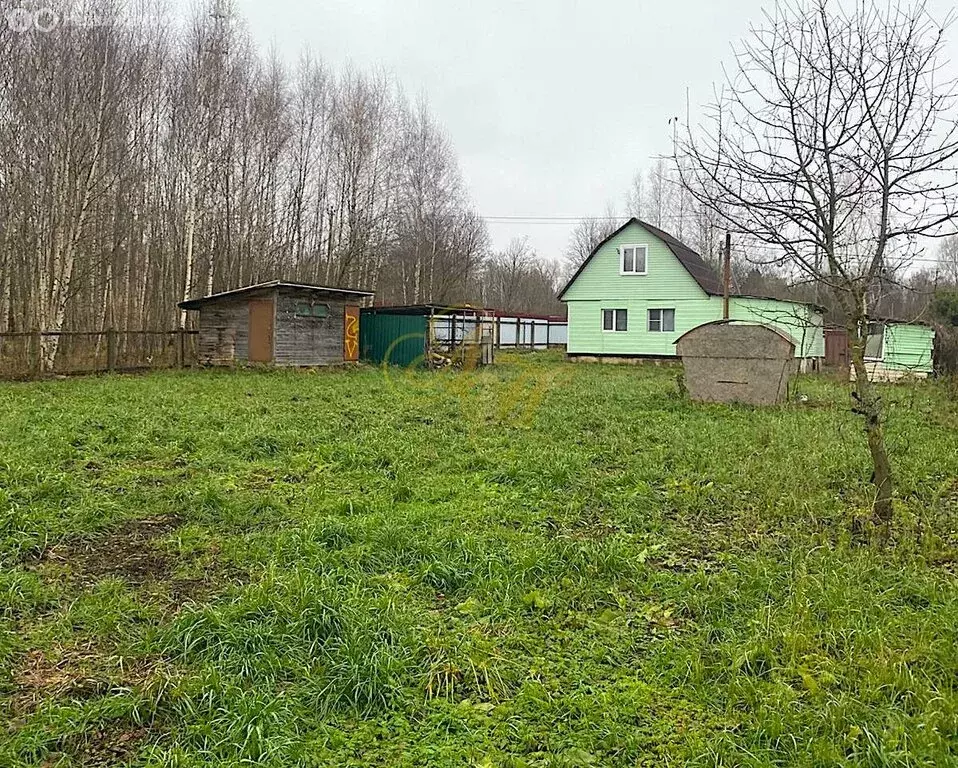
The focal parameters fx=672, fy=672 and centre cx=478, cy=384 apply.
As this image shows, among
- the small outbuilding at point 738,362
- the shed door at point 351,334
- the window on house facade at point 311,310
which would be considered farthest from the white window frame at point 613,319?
the small outbuilding at point 738,362

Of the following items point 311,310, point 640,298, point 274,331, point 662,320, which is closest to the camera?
point 274,331

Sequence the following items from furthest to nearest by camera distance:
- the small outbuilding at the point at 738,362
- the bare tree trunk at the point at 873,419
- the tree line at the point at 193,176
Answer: the tree line at the point at 193,176 → the small outbuilding at the point at 738,362 → the bare tree trunk at the point at 873,419

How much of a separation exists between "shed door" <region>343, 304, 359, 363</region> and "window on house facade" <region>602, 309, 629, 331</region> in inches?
395

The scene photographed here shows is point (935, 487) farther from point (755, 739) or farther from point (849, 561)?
point (755, 739)

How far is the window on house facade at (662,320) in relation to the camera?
25222 mm

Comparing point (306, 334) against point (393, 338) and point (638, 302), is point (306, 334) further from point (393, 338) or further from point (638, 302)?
point (638, 302)

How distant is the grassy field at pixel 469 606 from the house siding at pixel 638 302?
672 inches

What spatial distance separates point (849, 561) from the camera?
4.37 metres

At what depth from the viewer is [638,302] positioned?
84.6 feet

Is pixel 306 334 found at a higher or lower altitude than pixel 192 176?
lower

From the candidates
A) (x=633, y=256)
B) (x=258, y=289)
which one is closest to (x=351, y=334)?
(x=258, y=289)

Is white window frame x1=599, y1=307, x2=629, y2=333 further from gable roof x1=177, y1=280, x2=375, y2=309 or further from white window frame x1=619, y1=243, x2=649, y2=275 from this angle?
gable roof x1=177, y1=280, x2=375, y2=309

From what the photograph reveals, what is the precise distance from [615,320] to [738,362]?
14058mm

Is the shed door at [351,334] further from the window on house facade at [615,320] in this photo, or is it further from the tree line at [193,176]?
the window on house facade at [615,320]
